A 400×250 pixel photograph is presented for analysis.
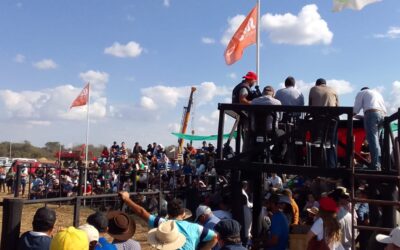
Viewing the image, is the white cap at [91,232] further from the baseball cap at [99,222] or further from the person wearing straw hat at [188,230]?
the person wearing straw hat at [188,230]

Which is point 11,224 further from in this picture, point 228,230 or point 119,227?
point 228,230

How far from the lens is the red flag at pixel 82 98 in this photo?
2223 centimetres

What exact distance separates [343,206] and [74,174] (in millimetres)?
18325

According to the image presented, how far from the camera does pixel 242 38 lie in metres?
12.3

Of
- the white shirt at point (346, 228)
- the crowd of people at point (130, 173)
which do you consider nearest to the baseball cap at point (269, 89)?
the white shirt at point (346, 228)

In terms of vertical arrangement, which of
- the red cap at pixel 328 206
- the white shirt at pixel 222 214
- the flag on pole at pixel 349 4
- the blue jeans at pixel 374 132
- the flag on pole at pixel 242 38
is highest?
the flag on pole at pixel 242 38

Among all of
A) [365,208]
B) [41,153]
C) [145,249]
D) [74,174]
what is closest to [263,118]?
[365,208]

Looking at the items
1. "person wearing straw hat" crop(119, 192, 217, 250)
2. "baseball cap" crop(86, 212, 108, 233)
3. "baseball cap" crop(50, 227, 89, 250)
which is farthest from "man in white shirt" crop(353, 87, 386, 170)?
"baseball cap" crop(50, 227, 89, 250)

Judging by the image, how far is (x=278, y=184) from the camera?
527 inches

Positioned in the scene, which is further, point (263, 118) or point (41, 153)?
point (41, 153)

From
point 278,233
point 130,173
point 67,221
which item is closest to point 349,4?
point 278,233

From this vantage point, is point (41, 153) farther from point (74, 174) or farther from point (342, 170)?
point (342, 170)

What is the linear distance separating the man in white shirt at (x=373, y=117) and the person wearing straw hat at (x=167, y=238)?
3.46 metres

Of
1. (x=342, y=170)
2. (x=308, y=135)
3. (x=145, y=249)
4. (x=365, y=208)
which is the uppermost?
(x=308, y=135)
